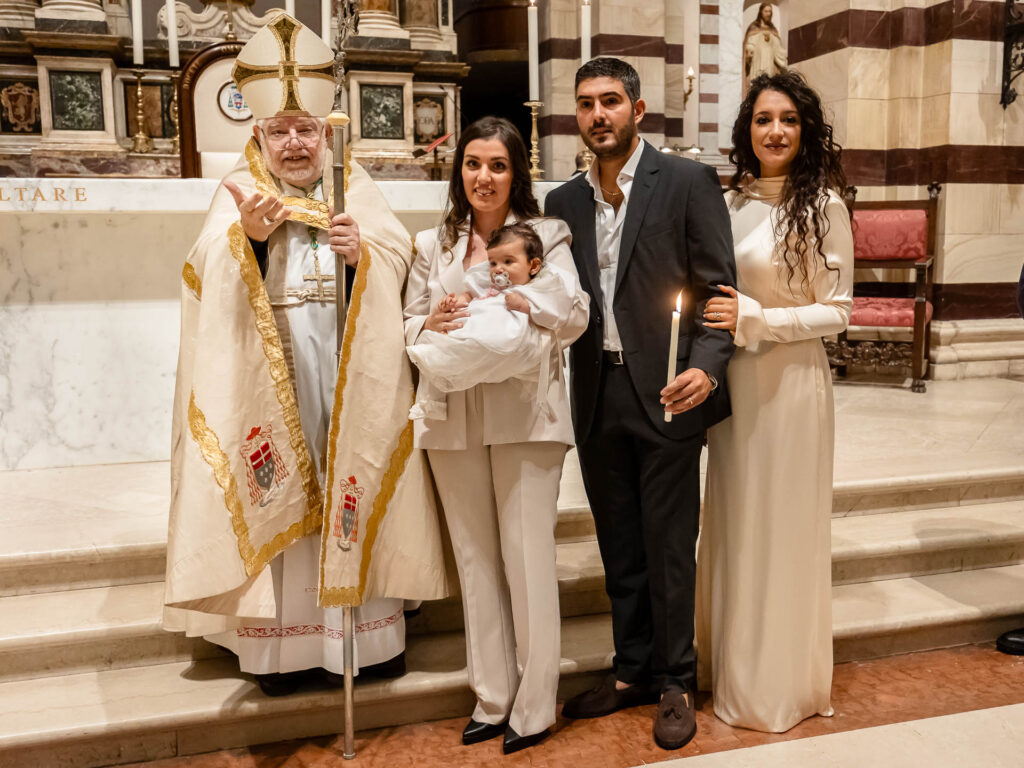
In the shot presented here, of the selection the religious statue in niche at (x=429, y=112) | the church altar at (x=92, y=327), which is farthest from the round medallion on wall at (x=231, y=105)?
the religious statue in niche at (x=429, y=112)

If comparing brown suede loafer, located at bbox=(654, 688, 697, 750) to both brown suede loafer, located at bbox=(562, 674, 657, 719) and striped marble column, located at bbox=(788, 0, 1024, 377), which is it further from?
striped marble column, located at bbox=(788, 0, 1024, 377)

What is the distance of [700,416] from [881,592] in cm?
143

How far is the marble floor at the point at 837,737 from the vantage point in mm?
2174

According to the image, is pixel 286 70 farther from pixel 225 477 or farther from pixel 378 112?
pixel 378 112

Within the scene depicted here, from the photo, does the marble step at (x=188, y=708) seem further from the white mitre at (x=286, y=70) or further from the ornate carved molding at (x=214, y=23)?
the ornate carved molding at (x=214, y=23)

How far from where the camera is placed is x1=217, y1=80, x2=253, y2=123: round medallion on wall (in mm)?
4711

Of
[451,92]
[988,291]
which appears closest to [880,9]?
[988,291]

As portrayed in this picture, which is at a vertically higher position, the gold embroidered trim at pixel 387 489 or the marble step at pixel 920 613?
the gold embroidered trim at pixel 387 489

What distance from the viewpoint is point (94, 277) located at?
409cm

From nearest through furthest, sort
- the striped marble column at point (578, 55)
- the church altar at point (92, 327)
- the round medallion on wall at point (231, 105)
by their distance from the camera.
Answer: the church altar at point (92, 327)
the round medallion on wall at point (231, 105)
the striped marble column at point (578, 55)

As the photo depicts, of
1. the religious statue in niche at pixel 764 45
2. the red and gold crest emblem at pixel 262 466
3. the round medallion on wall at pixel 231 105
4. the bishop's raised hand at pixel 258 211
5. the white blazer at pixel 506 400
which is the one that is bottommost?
the red and gold crest emblem at pixel 262 466

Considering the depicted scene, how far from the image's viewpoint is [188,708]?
2.63 meters

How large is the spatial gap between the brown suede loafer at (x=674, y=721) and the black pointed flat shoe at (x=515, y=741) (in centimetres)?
32

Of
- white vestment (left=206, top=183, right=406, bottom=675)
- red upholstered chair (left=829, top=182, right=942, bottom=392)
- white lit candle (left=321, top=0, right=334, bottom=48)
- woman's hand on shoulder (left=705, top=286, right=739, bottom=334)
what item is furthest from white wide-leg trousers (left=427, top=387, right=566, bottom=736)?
red upholstered chair (left=829, top=182, right=942, bottom=392)
